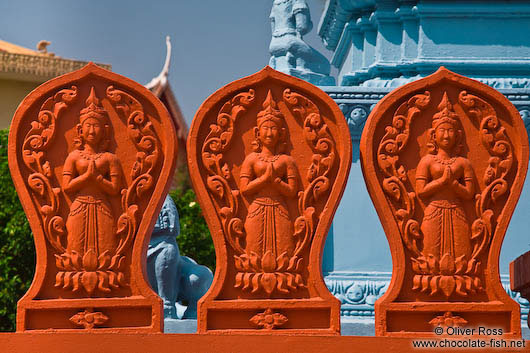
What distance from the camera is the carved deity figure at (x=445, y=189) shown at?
5.29 m

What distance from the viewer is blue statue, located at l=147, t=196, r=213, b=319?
8211 millimetres

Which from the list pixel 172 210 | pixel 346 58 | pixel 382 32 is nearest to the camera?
pixel 172 210

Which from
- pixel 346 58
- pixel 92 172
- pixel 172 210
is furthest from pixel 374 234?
pixel 92 172

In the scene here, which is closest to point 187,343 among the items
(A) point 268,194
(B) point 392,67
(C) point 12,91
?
(A) point 268,194

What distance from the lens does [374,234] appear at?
8461 mm

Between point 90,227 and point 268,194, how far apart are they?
990mm

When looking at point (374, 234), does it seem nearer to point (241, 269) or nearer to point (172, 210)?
point (172, 210)

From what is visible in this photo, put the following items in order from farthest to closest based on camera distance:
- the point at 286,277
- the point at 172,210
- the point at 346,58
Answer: the point at 346,58, the point at 172,210, the point at 286,277

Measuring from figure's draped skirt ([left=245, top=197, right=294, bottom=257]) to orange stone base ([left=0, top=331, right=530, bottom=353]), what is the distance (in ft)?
1.62

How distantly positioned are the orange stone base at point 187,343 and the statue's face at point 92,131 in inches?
41.6

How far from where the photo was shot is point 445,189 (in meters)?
5.32

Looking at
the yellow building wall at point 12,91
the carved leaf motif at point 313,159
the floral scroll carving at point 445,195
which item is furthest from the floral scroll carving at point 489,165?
the yellow building wall at point 12,91

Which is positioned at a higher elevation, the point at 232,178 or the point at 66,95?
the point at 66,95

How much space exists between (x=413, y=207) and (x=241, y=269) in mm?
1008
